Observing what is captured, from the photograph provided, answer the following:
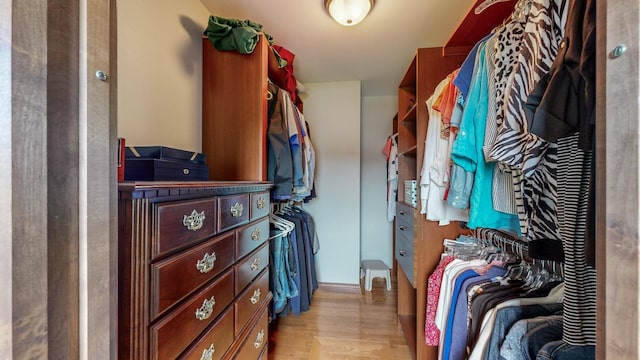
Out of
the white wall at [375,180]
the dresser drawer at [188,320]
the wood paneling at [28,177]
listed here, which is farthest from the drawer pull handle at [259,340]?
the white wall at [375,180]

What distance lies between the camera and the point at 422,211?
1.40 meters

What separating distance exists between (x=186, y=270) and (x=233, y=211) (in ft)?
0.89

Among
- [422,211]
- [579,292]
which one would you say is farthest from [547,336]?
[422,211]

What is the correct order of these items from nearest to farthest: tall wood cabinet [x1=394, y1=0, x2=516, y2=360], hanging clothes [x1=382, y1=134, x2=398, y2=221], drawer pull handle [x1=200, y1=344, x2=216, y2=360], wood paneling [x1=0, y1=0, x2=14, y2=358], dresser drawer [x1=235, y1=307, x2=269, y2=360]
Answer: wood paneling [x1=0, y1=0, x2=14, y2=358]
drawer pull handle [x1=200, y1=344, x2=216, y2=360]
dresser drawer [x1=235, y1=307, x2=269, y2=360]
tall wood cabinet [x1=394, y1=0, x2=516, y2=360]
hanging clothes [x1=382, y1=134, x2=398, y2=221]

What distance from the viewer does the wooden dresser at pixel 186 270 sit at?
536mm

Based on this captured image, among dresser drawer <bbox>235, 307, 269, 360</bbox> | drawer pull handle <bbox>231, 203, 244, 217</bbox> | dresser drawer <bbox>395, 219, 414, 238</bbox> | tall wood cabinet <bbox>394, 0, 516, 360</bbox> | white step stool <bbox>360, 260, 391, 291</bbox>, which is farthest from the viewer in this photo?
white step stool <bbox>360, 260, 391, 291</bbox>

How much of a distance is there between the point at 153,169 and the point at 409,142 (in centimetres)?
180

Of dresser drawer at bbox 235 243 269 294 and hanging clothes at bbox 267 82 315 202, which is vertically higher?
hanging clothes at bbox 267 82 315 202

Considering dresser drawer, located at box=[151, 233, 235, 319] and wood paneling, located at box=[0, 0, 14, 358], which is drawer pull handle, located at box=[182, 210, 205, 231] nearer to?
dresser drawer, located at box=[151, 233, 235, 319]

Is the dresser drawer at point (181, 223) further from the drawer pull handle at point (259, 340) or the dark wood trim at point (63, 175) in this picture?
the drawer pull handle at point (259, 340)

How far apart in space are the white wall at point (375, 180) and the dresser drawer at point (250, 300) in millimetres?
2016

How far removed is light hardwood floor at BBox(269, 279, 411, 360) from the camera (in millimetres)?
1619

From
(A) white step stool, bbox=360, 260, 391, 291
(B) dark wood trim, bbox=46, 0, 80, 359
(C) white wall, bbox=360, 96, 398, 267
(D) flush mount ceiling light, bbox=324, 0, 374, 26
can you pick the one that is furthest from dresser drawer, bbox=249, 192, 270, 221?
(C) white wall, bbox=360, 96, 398, 267

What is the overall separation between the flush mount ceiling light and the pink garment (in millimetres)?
1429
